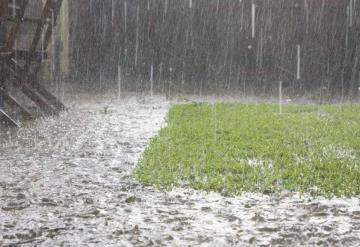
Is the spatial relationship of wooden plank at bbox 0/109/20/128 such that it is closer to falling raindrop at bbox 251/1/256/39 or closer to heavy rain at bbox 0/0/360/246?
heavy rain at bbox 0/0/360/246

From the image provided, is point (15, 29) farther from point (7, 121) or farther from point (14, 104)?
point (7, 121)

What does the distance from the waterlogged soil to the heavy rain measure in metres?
0.02

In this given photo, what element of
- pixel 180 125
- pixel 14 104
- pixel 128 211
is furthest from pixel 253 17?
pixel 128 211

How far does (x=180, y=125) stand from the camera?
7391 millimetres

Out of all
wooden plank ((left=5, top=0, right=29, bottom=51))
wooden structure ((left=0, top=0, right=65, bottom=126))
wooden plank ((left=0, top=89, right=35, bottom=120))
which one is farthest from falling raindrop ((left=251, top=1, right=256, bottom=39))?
wooden plank ((left=0, top=89, right=35, bottom=120))

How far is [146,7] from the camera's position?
16.3m

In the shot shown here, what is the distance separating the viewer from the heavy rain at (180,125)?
3.49 metres

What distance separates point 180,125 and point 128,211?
3.76 metres

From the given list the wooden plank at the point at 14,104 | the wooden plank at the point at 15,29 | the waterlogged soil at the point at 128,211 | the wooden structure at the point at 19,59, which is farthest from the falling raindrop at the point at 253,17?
the waterlogged soil at the point at 128,211

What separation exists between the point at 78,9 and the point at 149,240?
13811 millimetres

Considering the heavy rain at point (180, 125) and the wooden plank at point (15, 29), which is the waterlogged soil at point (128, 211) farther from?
the wooden plank at point (15, 29)

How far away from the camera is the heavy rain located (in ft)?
11.5

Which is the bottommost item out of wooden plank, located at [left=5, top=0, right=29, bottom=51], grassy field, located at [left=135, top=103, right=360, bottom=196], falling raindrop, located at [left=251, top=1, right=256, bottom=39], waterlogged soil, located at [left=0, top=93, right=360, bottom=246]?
waterlogged soil, located at [left=0, top=93, right=360, bottom=246]

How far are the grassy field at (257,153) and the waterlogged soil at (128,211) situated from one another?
0.71 feet
